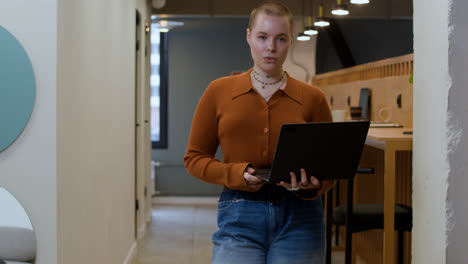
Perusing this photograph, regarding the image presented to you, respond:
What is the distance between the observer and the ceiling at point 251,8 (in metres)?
6.80

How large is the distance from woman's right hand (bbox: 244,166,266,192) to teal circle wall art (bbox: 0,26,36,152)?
1.08 meters

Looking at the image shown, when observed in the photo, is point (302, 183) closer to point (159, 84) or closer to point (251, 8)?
point (251, 8)

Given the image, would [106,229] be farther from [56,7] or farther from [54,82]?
[56,7]

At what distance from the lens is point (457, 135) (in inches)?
63.0

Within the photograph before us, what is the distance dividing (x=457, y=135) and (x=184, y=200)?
6.16 meters

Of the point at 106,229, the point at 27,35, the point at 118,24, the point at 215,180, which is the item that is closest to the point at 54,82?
the point at 27,35

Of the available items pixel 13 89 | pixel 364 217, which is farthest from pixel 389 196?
pixel 13 89

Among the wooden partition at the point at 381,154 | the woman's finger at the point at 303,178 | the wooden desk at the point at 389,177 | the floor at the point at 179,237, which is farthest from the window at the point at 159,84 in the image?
the woman's finger at the point at 303,178

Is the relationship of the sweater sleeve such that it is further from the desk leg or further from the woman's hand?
the desk leg

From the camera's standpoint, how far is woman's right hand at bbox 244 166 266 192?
1.41 meters

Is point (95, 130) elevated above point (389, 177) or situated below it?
above

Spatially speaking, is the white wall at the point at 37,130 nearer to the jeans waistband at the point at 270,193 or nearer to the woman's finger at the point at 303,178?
the jeans waistband at the point at 270,193

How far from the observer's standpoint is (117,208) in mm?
3650

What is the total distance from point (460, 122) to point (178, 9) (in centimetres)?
568
